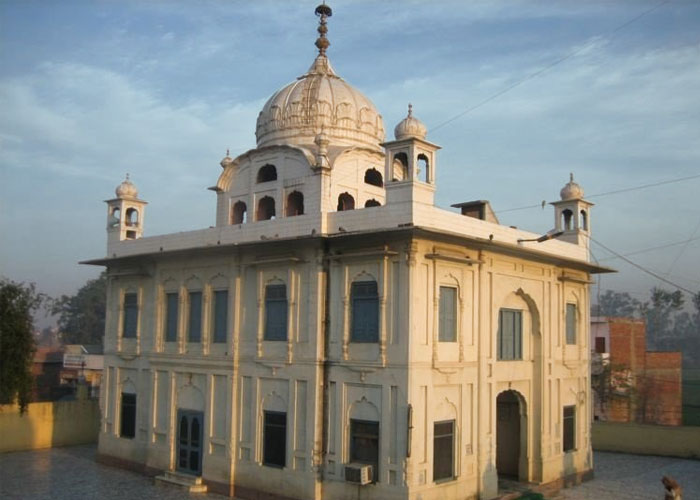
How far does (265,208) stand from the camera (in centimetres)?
2120

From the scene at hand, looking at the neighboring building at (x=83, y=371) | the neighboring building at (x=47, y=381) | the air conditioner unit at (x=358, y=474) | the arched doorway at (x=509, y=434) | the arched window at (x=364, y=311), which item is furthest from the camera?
the neighboring building at (x=83, y=371)

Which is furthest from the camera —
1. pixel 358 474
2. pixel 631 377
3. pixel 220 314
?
pixel 631 377

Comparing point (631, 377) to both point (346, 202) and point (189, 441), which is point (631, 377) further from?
point (189, 441)

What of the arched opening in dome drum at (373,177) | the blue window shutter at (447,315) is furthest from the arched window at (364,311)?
the arched opening in dome drum at (373,177)

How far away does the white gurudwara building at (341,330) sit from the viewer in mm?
16297

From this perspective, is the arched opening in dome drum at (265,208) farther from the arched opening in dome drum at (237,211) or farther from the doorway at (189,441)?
the doorway at (189,441)

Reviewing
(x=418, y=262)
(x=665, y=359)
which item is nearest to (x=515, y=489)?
(x=418, y=262)

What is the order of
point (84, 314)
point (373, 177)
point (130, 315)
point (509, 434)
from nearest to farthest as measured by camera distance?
point (509, 434)
point (373, 177)
point (130, 315)
point (84, 314)

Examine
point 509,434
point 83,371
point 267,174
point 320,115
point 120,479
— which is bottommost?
point 120,479

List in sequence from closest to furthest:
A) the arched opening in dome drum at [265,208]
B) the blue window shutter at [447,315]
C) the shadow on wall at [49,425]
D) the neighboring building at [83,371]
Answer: the blue window shutter at [447,315], the arched opening in dome drum at [265,208], the shadow on wall at [49,425], the neighboring building at [83,371]

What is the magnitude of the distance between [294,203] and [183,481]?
8019 mm

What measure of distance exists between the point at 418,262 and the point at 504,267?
11.6ft

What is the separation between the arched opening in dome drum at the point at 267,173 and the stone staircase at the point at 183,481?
27.6 feet

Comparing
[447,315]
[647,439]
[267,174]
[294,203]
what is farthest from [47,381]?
[647,439]
